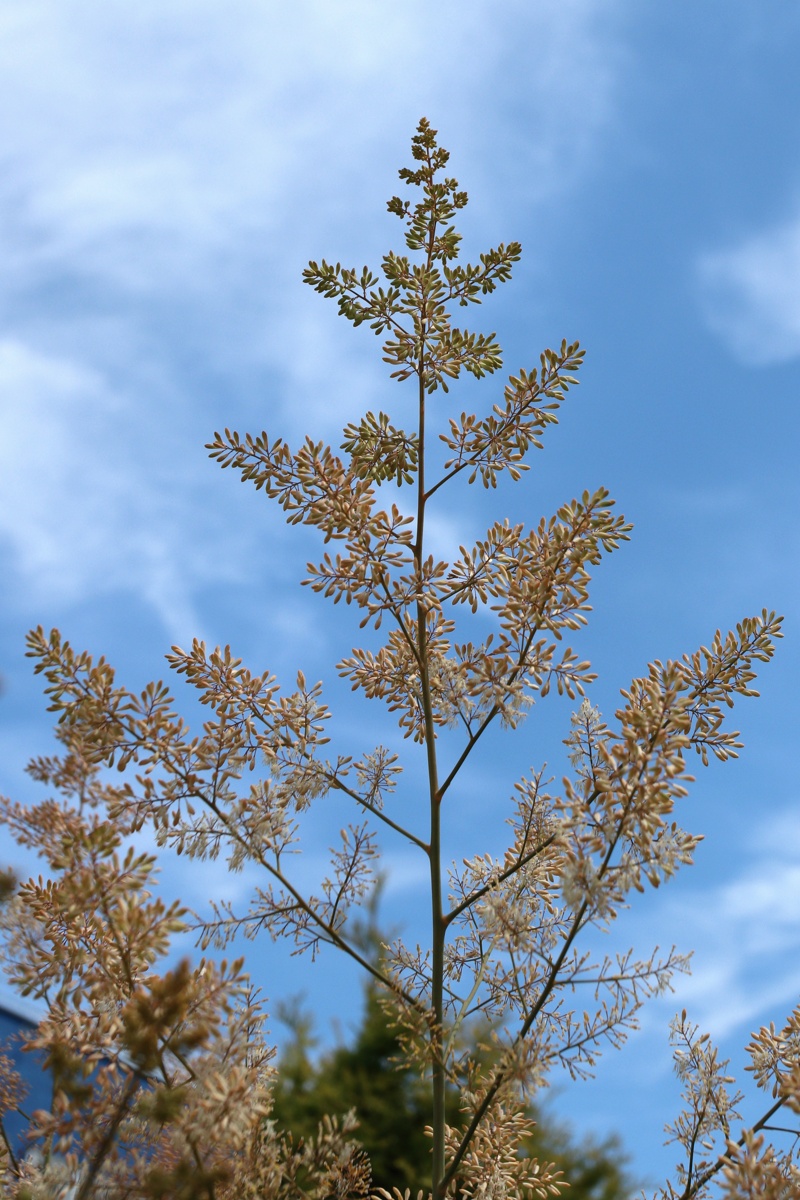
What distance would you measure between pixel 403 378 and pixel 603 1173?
481 inches

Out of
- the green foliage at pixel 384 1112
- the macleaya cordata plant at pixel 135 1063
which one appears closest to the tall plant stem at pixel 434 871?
the macleaya cordata plant at pixel 135 1063

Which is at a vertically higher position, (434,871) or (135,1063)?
(434,871)

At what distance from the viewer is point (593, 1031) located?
2.56 metres

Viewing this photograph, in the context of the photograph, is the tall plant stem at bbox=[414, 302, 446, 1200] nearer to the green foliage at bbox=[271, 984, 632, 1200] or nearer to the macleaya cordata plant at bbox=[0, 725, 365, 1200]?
the macleaya cordata plant at bbox=[0, 725, 365, 1200]

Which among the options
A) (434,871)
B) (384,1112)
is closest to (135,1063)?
(434,871)

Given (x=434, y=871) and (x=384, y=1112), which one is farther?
(x=384, y=1112)

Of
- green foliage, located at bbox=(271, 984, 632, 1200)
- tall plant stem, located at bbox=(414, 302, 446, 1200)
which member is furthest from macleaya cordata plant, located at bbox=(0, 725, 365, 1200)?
green foliage, located at bbox=(271, 984, 632, 1200)

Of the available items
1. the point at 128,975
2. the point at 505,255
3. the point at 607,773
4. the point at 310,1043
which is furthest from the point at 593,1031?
the point at 310,1043

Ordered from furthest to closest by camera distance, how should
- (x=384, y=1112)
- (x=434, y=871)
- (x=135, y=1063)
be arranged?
(x=384, y=1112), (x=434, y=871), (x=135, y=1063)

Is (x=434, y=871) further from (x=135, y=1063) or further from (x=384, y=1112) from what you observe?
(x=384, y=1112)

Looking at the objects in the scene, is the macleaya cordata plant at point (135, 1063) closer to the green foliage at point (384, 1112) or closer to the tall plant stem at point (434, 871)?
the tall plant stem at point (434, 871)

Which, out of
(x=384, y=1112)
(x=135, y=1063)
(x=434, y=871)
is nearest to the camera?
(x=135, y=1063)

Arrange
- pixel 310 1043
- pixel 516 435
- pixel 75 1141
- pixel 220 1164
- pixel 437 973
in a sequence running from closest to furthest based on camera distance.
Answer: pixel 220 1164 < pixel 75 1141 < pixel 437 973 < pixel 516 435 < pixel 310 1043

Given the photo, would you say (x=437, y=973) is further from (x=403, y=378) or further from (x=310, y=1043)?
(x=310, y=1043)
